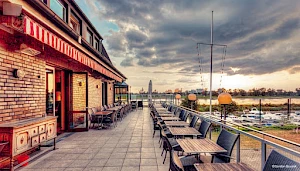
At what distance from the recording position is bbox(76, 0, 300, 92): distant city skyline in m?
10.3

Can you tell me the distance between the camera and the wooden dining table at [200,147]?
2.58 meters

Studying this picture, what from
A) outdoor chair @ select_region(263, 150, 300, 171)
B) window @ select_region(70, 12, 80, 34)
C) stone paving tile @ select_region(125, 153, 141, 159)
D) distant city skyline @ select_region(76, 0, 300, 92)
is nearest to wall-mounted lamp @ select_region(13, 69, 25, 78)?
stone paving tile @ select_region(125, 153, 141, 159)

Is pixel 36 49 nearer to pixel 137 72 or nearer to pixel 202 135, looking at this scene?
pixel 202 135

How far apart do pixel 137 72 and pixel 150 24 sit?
8085mm

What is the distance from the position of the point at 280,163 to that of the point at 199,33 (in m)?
13.1

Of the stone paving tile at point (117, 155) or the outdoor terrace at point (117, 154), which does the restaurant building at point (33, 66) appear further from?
the stone paving tile at point (117, 155)

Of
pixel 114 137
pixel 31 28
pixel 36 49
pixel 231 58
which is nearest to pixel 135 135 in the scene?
pixel 114 137

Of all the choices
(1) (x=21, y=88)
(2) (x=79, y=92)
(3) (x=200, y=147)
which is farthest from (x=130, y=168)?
(2) (x=79, y=92)

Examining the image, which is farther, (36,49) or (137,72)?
(137,72)

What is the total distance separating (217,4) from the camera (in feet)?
34.3

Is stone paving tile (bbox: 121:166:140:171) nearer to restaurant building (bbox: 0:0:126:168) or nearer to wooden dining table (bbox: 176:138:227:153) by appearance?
wooden dining table (bbox: 176:138:227:153)

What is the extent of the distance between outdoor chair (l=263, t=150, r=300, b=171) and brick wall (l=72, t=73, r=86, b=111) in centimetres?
678

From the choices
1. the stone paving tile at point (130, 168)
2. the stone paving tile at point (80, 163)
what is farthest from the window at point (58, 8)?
the stone paving tile at point (130, 168)

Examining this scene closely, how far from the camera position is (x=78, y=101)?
7.59 meters
